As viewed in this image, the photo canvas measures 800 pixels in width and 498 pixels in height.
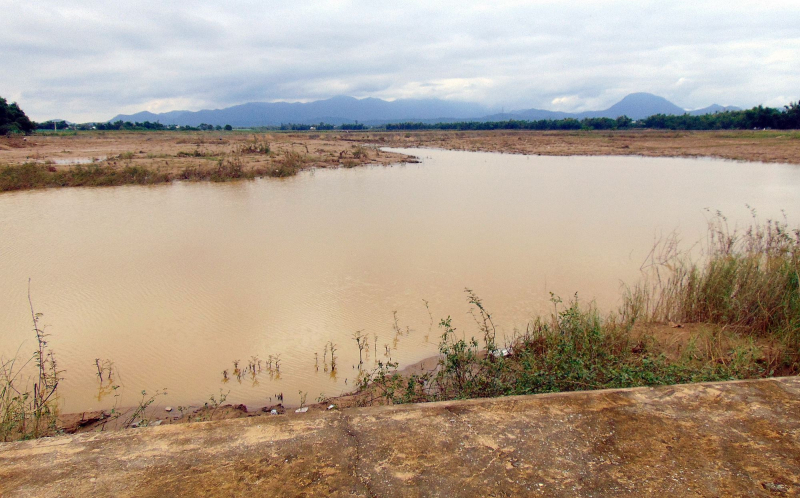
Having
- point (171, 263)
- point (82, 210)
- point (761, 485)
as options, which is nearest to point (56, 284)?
point (171, 263)

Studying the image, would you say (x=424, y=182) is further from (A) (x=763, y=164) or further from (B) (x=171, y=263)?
(A) (x=763, y=164)

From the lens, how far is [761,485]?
1.48m

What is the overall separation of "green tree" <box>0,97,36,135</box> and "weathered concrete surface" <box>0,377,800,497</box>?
111ft

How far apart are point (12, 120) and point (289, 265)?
33808 millimetres

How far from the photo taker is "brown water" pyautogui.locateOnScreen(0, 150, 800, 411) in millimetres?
4059

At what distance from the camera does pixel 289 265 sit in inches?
249

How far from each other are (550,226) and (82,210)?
10056mm

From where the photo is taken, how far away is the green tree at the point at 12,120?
2715cm

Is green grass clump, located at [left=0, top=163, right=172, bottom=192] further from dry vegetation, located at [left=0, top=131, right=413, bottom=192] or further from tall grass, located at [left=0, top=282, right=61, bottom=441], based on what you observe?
tall grass, located at [left=0, top=282, right=61, bottom=441]

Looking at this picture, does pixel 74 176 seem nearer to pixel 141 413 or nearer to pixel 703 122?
pixel 141 413

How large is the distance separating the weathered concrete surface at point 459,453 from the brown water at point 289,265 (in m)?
1.77

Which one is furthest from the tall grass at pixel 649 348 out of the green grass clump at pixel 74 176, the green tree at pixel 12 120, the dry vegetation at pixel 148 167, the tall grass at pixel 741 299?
the green tree at pixel 12 120

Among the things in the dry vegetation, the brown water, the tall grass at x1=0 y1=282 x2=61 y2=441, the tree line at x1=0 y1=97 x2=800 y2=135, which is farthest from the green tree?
the tall grass at x1=0 y1=282 x2=61 y2=441

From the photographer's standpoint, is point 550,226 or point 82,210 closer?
point 550,226
